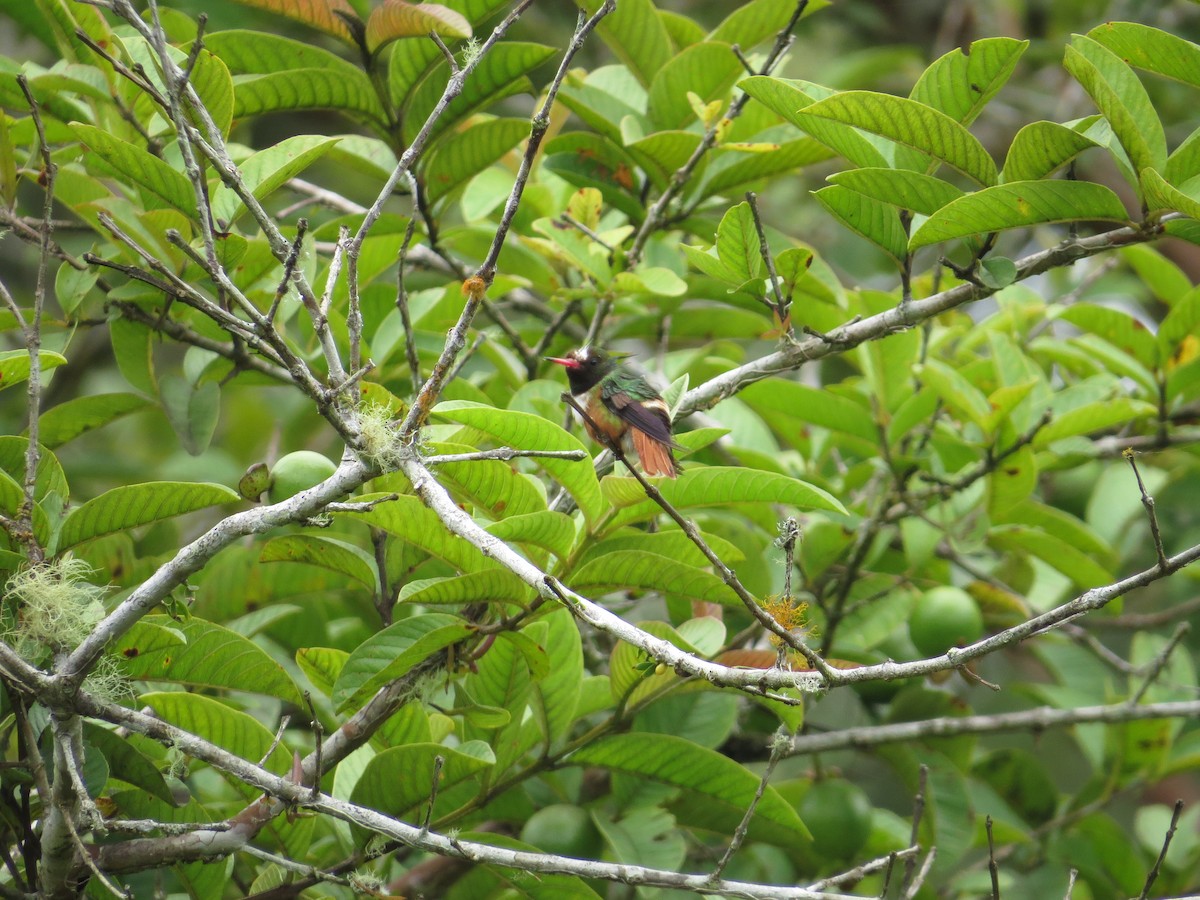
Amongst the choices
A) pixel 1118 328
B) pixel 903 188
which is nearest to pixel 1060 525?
pixel 1118 328

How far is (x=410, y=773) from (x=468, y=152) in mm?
1461

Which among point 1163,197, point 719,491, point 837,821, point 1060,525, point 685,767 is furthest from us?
point 1060,525

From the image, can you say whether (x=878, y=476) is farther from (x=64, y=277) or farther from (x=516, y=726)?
(x=64, y=277)

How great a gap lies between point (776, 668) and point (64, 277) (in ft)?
5.58

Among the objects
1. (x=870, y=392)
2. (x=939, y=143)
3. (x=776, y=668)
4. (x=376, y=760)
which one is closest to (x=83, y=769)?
(x=376, y=760)

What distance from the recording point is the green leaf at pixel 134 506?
75.0 inches

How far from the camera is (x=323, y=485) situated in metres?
1.64

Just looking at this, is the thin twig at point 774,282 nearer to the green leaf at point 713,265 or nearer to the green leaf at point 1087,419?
the green leaf at point 713,265

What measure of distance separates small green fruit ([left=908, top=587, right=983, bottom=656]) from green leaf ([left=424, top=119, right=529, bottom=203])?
5.03ft

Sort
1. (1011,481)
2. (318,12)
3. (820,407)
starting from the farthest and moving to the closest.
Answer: (820,407) < (1011,481) < (318,12)

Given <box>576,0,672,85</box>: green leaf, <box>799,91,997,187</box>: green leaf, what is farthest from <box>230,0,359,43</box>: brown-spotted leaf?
<box>799,91,997,187</box>: green leaf

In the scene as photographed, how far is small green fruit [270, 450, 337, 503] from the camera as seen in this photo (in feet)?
7.00

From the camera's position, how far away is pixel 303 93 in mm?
2459

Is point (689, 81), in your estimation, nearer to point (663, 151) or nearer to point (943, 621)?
point (663, 151)
